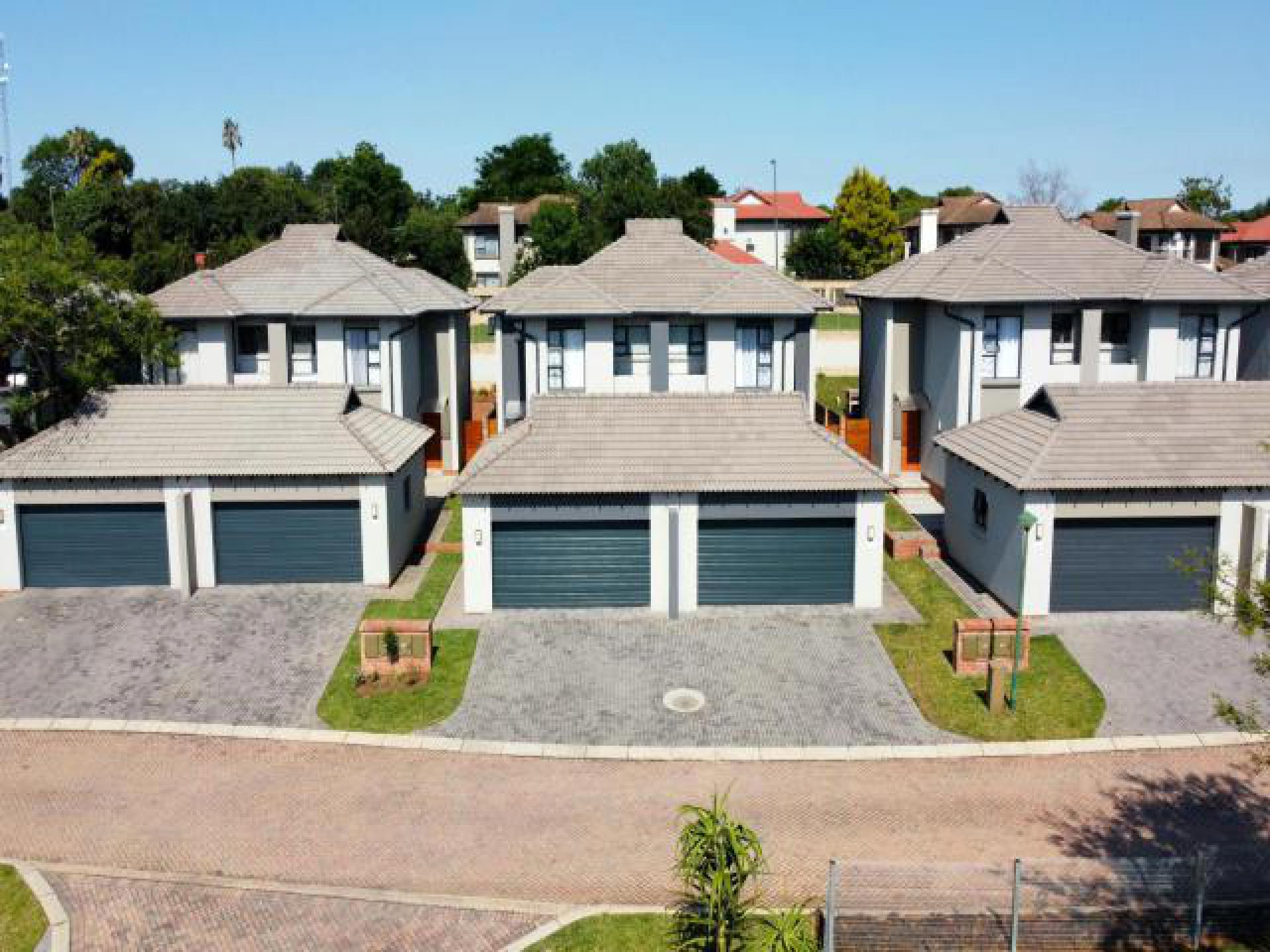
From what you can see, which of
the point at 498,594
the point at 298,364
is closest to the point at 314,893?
the point at 498,594

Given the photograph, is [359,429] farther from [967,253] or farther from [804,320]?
[967,253]

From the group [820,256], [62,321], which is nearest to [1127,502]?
[62,321]

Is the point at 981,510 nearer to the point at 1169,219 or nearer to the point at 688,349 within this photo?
the point at 688,349

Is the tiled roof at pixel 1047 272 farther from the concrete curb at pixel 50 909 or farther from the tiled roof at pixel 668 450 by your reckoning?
the concrete curb at pixel 50 909

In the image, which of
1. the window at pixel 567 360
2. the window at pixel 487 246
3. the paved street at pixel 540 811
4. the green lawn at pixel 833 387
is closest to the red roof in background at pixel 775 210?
the window at pixel 487 246

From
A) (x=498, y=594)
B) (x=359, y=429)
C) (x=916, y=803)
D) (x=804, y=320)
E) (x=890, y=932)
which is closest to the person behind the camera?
(x=890, y=932)

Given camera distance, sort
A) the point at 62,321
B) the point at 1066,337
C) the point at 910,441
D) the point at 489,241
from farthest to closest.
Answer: the point at 489,241 < the point at 910,441 < the point at 1066,337 < the point at 62,321

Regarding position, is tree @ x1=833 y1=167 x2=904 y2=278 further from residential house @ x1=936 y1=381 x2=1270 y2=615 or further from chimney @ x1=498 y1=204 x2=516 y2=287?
residential house @ x1=936 y1=381 x2=1270 y2=615
